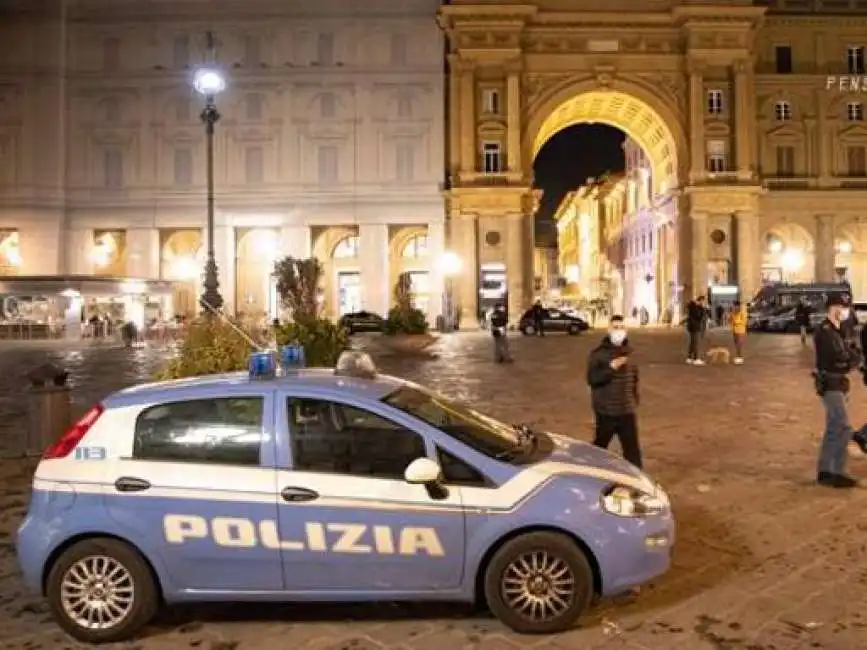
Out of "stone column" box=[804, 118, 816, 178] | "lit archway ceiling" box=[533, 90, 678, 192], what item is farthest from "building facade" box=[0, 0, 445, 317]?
"stone column" box=[804, 118, 816, 178]

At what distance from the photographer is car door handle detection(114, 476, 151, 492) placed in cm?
502

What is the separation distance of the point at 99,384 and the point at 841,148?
169ft

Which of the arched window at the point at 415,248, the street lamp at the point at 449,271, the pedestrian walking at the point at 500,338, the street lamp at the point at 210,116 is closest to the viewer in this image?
the street lamp at the point at 210,116

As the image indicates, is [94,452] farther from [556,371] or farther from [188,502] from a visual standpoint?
[556,371]

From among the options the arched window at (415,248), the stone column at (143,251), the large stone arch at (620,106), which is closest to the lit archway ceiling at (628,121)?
the large stone arch at (620,106)

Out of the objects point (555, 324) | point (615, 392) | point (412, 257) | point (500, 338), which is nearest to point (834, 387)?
point (615, 392)

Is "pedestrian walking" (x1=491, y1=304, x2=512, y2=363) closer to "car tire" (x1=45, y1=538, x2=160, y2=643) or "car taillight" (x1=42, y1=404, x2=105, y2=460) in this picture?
"car taillight" (x1=42, y1=404, x2=105, y2=460)

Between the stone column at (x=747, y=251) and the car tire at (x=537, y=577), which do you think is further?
the stone column at (x=747, y=251)

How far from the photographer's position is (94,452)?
5.14 m

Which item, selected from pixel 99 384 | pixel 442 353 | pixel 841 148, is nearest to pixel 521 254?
pixel 841 148

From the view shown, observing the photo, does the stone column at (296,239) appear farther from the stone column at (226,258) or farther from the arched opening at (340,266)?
the stone column at (226,258)

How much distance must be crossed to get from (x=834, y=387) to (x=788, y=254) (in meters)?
54.1

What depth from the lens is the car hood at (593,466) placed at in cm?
532

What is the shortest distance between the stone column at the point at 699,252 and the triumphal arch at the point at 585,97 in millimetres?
59
